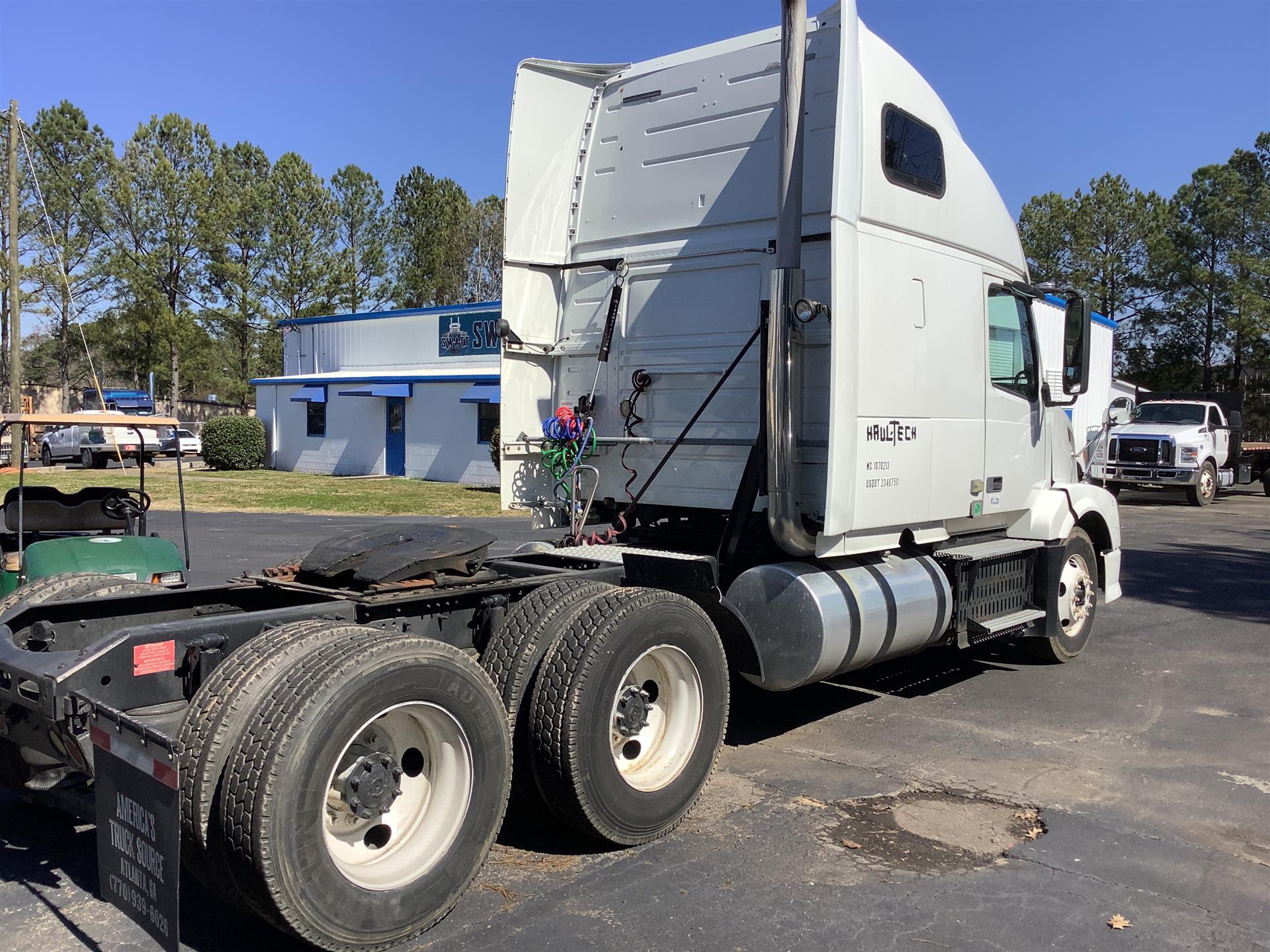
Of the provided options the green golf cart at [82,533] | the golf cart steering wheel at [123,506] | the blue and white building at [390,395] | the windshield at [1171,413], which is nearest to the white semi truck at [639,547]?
the green golf cart at [82,533]

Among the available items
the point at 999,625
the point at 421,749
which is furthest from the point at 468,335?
the point at 421,749

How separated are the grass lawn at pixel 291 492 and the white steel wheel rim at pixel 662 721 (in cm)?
1563

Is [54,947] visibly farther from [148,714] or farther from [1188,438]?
[1188,438]

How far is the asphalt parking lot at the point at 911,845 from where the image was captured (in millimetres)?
3771

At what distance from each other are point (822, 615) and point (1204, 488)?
75.4 ft

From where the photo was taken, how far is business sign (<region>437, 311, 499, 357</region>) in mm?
29906

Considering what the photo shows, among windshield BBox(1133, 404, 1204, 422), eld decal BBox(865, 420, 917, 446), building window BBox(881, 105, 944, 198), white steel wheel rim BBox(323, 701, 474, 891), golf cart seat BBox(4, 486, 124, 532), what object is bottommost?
white steel wheel rim BBox(323, 701, 474, 891)

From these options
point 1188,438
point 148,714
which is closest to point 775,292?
point 148,714

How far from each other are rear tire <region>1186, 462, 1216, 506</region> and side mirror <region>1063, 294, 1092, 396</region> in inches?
759

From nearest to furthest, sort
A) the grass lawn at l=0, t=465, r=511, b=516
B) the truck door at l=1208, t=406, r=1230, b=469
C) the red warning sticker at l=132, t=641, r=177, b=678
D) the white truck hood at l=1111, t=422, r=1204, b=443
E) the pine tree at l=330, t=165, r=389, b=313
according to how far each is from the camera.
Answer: the red warning sticker at l=132, t=641, r=177, b=678 < the grass lawn at l=0, t=465, r=511, b=516 < the white truck hood at l=1111, t=422, r=1204, b=443 < the truck door at l=1208, t=406, r=1230, b=469 < the pine tree at l=330, t=165, r=389, b=313

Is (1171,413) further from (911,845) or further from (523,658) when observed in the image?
(523,658)

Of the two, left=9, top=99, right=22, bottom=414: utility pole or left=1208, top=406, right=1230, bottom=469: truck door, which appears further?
left=1208, top=406, right=1230, bottom=469: truck door

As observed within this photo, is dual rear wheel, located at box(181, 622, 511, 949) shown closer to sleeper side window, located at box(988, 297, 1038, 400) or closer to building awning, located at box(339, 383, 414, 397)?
sleeper side window, located at box(988, 297, 1038, 400)

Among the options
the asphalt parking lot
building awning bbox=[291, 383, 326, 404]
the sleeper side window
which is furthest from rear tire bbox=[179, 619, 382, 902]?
building awning bbox=[291, 383, 326, 404]
